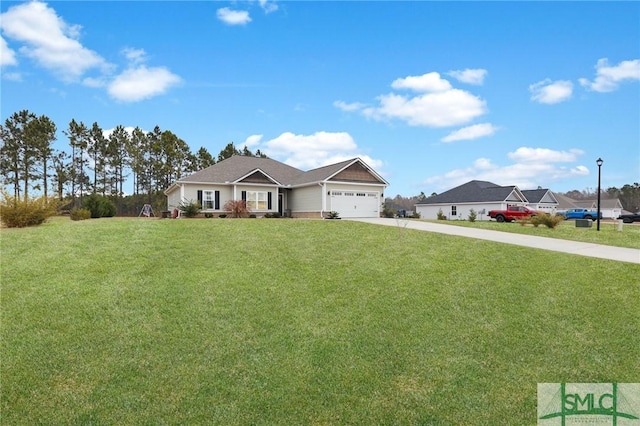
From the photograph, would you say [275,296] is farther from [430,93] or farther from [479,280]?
[430,93]

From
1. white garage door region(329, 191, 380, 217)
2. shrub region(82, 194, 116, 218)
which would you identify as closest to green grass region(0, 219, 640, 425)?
white garage door region(329, 191, 380, 217)

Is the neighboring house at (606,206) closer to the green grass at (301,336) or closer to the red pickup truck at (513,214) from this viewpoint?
the red pickup truck at (513,214)

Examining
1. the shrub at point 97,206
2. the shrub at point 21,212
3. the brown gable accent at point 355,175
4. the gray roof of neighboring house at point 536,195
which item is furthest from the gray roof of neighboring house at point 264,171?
the gray roof of neighboring house at point 536,195

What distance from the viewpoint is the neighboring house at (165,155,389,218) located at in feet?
88.6

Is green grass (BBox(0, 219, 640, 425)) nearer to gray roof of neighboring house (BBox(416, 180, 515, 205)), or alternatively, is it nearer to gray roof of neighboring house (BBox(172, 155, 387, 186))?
gray roof of neighboring house (BBox(172, 155, 387, 186))

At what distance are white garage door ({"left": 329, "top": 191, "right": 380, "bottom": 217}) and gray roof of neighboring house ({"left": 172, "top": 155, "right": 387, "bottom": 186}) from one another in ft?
5.26

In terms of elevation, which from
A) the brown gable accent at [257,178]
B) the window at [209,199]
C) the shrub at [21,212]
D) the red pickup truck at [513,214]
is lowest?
the red pickup truck at [513,214]

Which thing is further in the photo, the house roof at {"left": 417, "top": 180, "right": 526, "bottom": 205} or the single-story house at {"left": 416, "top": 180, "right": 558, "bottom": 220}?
the house roof at {"left": 417, "top": 180, "right": 526, "bottom": 205}

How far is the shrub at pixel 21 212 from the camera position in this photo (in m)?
15.5

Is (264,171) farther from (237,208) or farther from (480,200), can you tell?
(480,200)

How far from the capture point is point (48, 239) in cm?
1248

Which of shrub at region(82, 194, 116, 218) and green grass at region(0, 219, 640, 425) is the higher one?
shrub at region(82, 194, 116, 218)

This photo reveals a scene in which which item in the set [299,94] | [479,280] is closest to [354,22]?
[299,94]

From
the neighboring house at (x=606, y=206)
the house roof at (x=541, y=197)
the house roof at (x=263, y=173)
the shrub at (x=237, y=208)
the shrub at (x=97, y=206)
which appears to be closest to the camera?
the shrub at (x=237, y=208)
